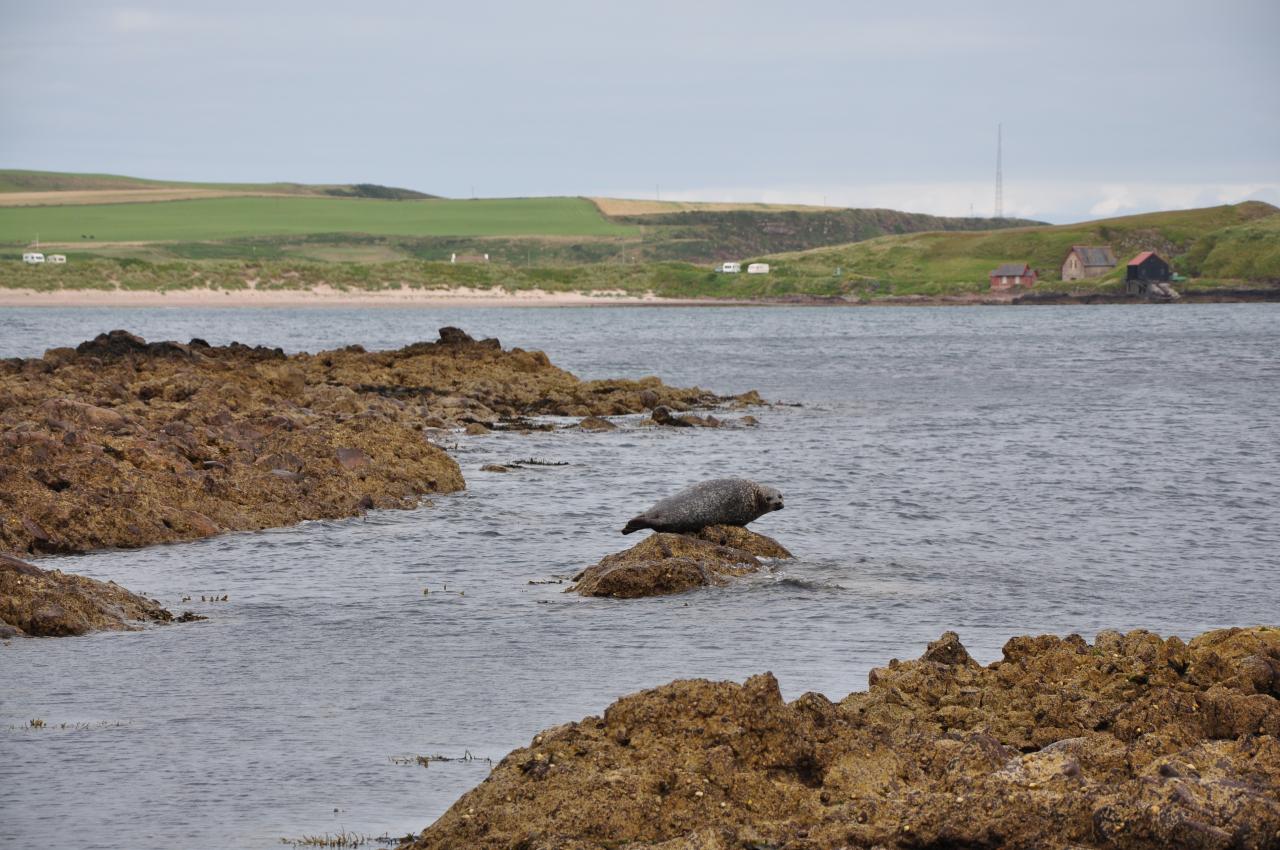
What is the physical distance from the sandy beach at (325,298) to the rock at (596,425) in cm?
12170

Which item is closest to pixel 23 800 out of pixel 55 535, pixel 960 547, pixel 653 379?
pixel 55 535

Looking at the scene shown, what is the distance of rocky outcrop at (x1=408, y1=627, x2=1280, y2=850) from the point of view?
7.47m

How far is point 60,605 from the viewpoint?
13.9 meters

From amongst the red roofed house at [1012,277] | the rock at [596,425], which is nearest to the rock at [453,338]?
the rock at [596,425]

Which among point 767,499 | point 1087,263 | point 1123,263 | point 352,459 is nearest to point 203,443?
point 352,459

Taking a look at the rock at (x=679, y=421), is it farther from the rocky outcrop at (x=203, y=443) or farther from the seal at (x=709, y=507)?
the seal at (x=709, y=507)

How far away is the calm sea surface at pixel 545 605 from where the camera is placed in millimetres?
9734

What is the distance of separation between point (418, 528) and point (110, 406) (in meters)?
12.0

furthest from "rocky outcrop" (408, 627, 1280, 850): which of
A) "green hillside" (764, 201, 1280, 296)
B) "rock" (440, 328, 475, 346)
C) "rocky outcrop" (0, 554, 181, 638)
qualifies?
"green hillside" (764, 201, 1280, 296)

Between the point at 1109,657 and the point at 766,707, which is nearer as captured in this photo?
the point at 766,707

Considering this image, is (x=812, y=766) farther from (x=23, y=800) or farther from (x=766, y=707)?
(x=23, y=800)

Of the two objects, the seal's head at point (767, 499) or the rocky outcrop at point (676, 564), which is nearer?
the rocky outcrop at point (676, 564)

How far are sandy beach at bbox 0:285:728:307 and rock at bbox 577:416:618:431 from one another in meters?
122

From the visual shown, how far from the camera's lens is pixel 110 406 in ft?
99.1
